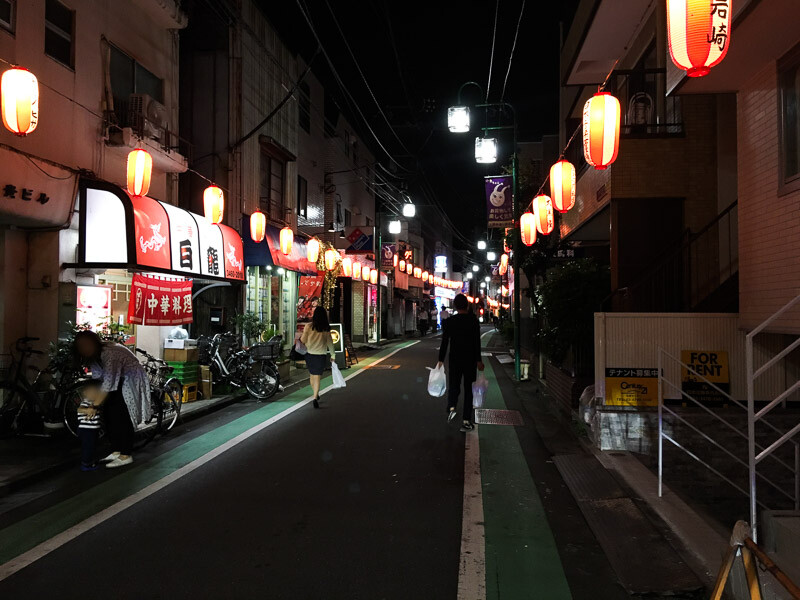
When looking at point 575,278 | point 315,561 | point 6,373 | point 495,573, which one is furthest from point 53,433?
point 575,278

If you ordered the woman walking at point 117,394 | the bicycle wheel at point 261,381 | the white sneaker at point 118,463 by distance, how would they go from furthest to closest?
the bicycle wheel at point 261,381, the white sneaker at point 118,463, the woman walking at point 117,394

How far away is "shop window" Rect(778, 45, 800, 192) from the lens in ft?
23.5

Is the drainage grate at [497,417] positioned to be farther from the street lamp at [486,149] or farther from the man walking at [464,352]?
the street lamp at [486,149]

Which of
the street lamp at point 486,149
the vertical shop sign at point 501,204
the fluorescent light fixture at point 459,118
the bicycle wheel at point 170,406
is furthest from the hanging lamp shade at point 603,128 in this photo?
the street lamp at point 486,149

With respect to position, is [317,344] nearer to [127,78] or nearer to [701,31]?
[127,78]

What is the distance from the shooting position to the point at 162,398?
948cm

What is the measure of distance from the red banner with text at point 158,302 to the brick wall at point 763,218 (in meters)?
10.4

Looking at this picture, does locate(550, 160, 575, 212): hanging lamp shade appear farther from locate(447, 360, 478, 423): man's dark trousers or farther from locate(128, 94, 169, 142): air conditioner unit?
locate(128, 94, 169, 142): air conditioner unit

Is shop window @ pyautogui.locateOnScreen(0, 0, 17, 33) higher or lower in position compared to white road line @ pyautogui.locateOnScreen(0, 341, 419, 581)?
higher

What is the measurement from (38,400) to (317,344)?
507 centimetres

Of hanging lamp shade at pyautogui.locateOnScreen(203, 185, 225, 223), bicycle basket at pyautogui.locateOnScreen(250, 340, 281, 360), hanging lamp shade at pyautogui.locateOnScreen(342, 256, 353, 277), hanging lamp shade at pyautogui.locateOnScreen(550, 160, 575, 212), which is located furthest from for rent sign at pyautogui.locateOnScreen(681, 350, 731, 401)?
hanging lamp shade at pyautogui.locateOnScreen(342, 256, 353, 277)

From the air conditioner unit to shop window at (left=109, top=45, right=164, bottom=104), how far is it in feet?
1.10

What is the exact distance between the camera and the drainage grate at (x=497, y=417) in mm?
11039

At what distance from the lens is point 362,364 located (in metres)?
22.2
